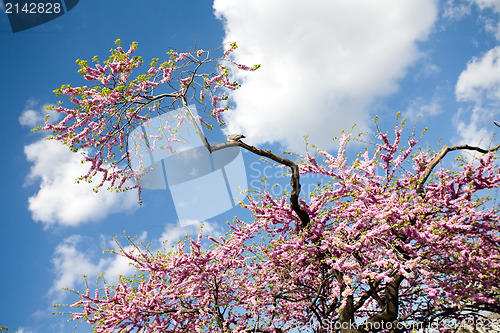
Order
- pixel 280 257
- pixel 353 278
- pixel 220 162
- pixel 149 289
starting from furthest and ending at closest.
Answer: pixel 220 162
pixel 149 289
pixel 280 257
pixel 353 278

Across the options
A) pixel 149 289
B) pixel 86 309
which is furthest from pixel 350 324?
pixel 86 309

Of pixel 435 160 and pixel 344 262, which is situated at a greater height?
pixel 435 160

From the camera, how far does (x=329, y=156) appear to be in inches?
351

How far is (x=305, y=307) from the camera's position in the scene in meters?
9.63

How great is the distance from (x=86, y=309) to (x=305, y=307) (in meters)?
6.26

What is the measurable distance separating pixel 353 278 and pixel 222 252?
3490 millimetres

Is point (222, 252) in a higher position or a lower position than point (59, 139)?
lower

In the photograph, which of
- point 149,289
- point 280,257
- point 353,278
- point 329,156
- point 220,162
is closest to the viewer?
point 353,278

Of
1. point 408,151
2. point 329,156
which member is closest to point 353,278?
point 329,156

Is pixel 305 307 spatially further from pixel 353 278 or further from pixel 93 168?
pixel 93 168

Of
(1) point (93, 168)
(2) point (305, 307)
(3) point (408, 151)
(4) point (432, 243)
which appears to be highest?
(3) point (408, 151)

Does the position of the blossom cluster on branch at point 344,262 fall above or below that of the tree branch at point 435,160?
below

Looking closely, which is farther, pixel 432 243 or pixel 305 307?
pixel 305 307

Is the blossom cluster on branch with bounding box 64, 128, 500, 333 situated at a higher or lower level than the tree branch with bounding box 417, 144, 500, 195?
lower
